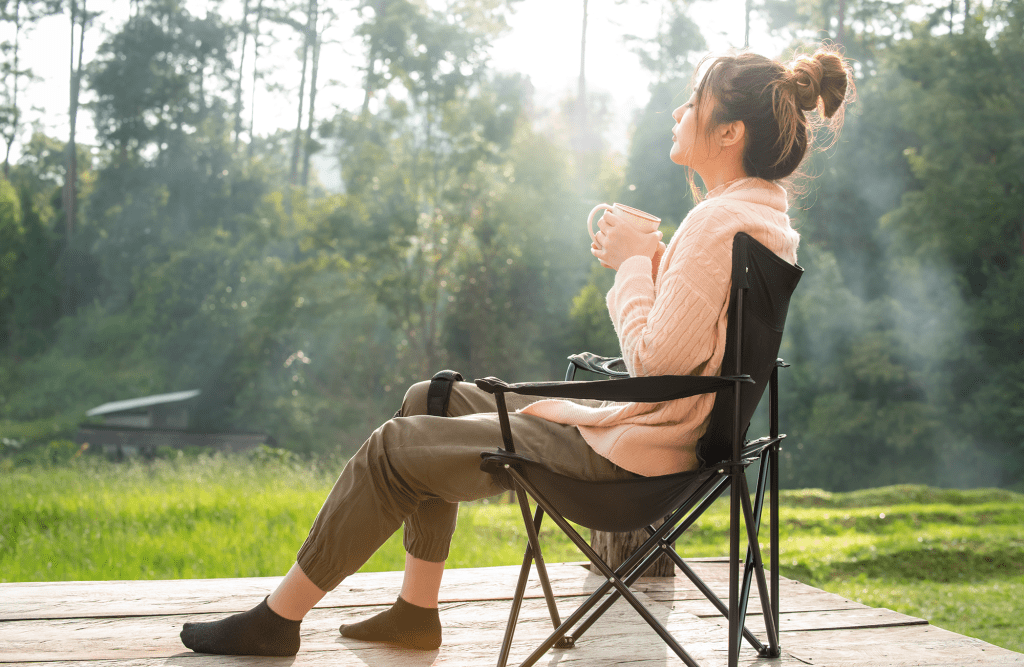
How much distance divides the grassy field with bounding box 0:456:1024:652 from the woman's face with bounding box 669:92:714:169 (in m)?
2.21

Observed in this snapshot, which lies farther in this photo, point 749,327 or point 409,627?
point 409,627

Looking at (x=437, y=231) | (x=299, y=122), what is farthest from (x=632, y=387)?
(x=299, y=122)

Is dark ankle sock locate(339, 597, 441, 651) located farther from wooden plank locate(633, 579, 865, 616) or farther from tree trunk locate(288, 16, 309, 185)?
tree trunk locate(288, 16, 309, 185)

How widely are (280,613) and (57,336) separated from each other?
18452 mm

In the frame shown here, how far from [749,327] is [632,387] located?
228mm

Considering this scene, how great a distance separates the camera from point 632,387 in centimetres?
109

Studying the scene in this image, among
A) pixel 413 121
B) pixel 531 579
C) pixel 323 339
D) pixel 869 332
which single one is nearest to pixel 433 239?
pixel 413 121

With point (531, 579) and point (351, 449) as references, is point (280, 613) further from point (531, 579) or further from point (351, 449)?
point (351, 449)

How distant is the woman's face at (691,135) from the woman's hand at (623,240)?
0.14 m

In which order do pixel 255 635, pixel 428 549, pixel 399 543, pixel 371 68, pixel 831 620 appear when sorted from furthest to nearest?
pixel 371 68 → pixel 399 543 → pixel 831 620 → pixel 428 549 → pixel 255 635

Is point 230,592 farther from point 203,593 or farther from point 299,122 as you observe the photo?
point 299,122

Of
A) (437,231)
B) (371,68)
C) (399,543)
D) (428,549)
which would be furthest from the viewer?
(371,68)

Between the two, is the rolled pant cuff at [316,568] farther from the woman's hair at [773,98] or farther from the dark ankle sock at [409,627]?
the woman's hair at [773,98]

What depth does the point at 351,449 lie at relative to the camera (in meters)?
13.3
